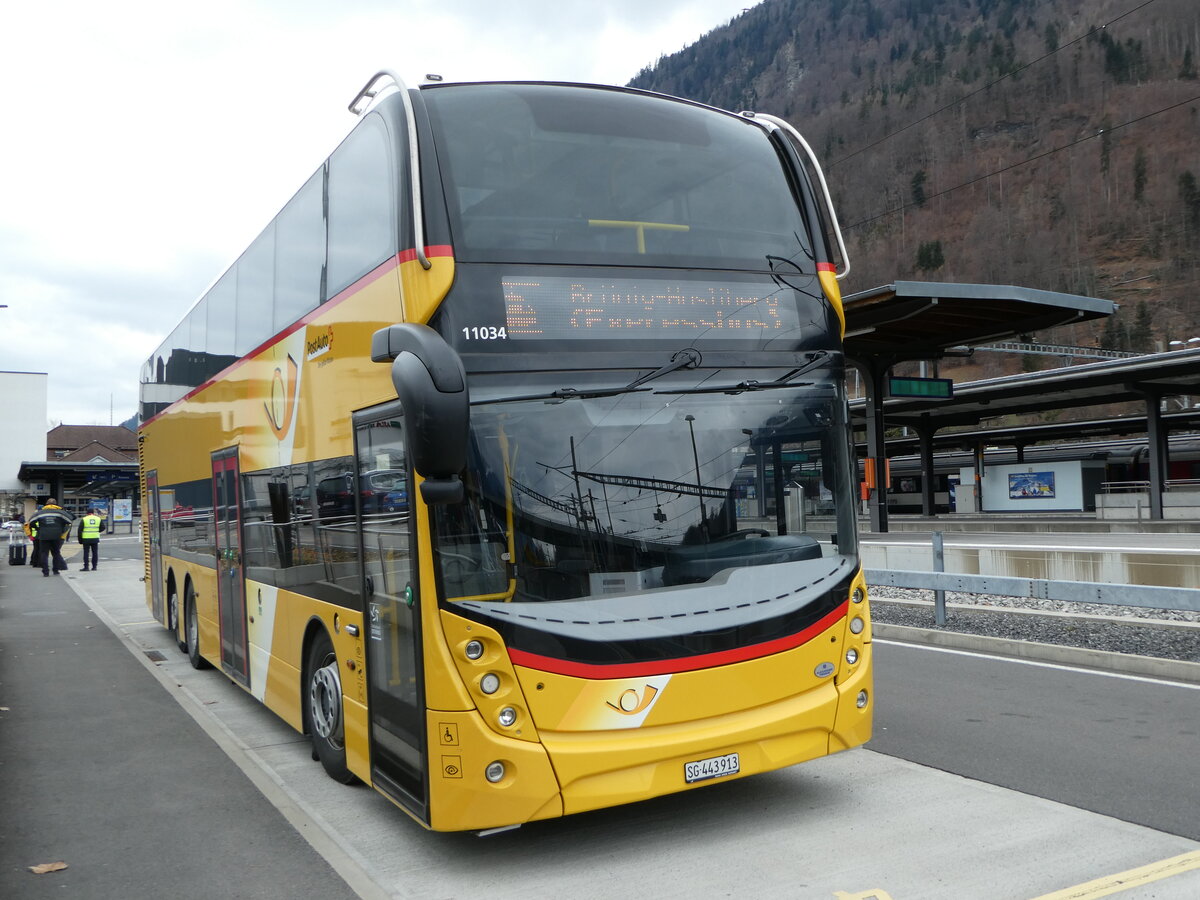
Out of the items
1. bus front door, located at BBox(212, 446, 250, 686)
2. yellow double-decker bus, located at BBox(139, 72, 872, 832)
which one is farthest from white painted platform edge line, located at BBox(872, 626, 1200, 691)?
bus front door, located at BBox(212, 446, 250, 686)

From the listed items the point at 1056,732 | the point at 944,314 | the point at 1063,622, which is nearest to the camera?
the point at 1056,732

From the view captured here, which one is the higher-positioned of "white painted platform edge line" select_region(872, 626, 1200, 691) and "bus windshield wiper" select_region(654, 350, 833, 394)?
"bus windshield wiper" select_region(654, 350, 833, 394)

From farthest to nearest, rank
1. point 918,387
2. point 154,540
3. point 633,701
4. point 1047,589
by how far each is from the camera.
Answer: point 918,387 < point 154,540 < point 1047,589 < point 633,701

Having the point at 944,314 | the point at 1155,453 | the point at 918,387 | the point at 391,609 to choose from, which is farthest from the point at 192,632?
the point at 1155,453

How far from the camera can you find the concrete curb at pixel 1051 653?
952 centimetres

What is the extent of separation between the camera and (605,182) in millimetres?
5918

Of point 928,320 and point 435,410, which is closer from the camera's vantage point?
point 435,410

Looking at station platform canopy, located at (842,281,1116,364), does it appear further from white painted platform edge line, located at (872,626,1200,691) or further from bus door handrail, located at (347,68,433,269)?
bus door handrail, located at (347,68,433,269)

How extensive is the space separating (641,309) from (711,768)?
2.33 meters

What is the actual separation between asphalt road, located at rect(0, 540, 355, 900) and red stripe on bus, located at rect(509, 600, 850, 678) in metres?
1.38

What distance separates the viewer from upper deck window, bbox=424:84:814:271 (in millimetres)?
5609

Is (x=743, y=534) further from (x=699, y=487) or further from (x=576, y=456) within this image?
(x=576, y=456)

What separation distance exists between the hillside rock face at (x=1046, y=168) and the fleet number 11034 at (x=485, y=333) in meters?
92.0

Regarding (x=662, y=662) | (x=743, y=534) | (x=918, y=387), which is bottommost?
(x=662, y=662)
